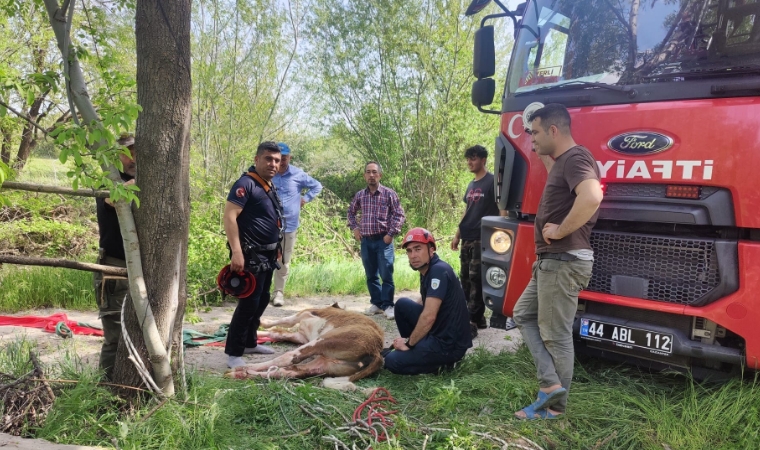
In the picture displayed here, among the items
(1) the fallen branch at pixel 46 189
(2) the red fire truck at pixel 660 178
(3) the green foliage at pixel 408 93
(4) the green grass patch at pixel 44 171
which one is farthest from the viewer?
(3) the green foliage at pixel 408 93

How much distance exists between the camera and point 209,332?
5168 millimetres

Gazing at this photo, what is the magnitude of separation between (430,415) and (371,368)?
41.0 inches

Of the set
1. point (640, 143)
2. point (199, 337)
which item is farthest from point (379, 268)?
point (640, 143)

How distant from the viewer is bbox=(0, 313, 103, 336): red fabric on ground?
464cm

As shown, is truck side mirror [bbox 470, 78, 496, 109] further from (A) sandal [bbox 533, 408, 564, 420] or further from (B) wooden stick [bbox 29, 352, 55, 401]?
(B) wooden stick [bbox 29, 352, 55, 401]

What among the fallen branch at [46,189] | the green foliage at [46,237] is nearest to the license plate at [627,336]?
the fallen branch at [46,189]

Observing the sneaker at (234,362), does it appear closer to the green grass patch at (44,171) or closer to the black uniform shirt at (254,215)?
the black uniform shirt at (254,215)

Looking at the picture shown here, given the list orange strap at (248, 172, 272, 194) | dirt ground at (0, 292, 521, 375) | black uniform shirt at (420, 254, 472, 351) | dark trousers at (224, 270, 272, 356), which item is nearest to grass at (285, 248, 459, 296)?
dirt ground at (0, 292, 521, 375)

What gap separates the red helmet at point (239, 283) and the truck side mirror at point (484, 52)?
254cm

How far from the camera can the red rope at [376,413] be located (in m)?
2.76

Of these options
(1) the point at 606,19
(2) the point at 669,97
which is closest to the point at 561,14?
(1) the point at 606,19

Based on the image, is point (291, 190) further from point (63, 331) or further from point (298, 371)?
point (298, 371)

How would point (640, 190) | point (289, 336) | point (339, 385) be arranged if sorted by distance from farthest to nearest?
point (289, 336) < point (339, 385) < point (640, 190)

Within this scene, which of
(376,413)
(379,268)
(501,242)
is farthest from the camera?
(379,268)
